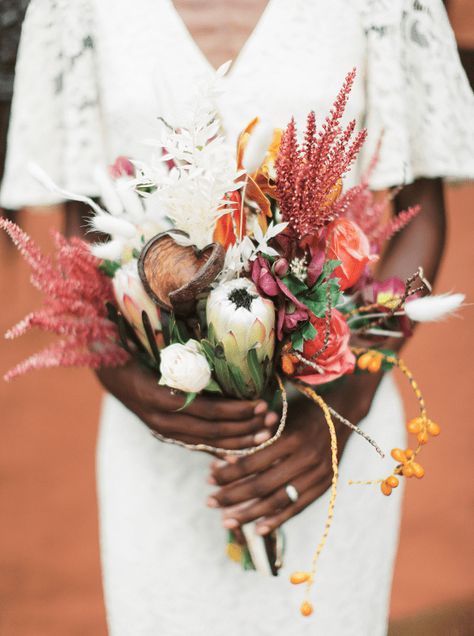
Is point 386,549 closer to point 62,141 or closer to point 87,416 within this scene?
point 62,141

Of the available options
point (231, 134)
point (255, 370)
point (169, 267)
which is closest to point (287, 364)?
point (255, 370)

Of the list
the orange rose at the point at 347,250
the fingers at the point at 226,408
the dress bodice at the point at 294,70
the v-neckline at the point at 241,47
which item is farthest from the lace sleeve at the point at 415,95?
the fingers at the point at 226,408

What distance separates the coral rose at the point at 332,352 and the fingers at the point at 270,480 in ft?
0.41

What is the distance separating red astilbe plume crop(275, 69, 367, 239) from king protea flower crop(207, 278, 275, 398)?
0.24 feet

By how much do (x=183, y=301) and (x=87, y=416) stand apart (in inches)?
87.1

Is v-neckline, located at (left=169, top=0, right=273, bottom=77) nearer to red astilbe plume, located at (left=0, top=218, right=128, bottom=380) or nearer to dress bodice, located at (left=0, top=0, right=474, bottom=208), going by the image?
dress bodice, located at (left=0, top=0, right=474, bottom=208)

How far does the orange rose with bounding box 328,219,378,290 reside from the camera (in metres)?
0.59

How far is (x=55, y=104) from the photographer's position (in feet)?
2.92

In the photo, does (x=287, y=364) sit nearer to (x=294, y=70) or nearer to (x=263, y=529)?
(x=263, y=529)

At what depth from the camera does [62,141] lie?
2.99 ft

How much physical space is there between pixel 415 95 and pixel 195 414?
1.55 ft

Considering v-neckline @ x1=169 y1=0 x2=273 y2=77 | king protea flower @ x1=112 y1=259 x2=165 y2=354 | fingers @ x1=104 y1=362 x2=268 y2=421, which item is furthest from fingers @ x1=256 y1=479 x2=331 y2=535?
v-neckline @ x1=169 y1=0 x2=273 y2=77

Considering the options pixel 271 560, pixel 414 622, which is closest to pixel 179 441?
pixel 271 560

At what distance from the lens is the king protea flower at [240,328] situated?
551 millimetres
